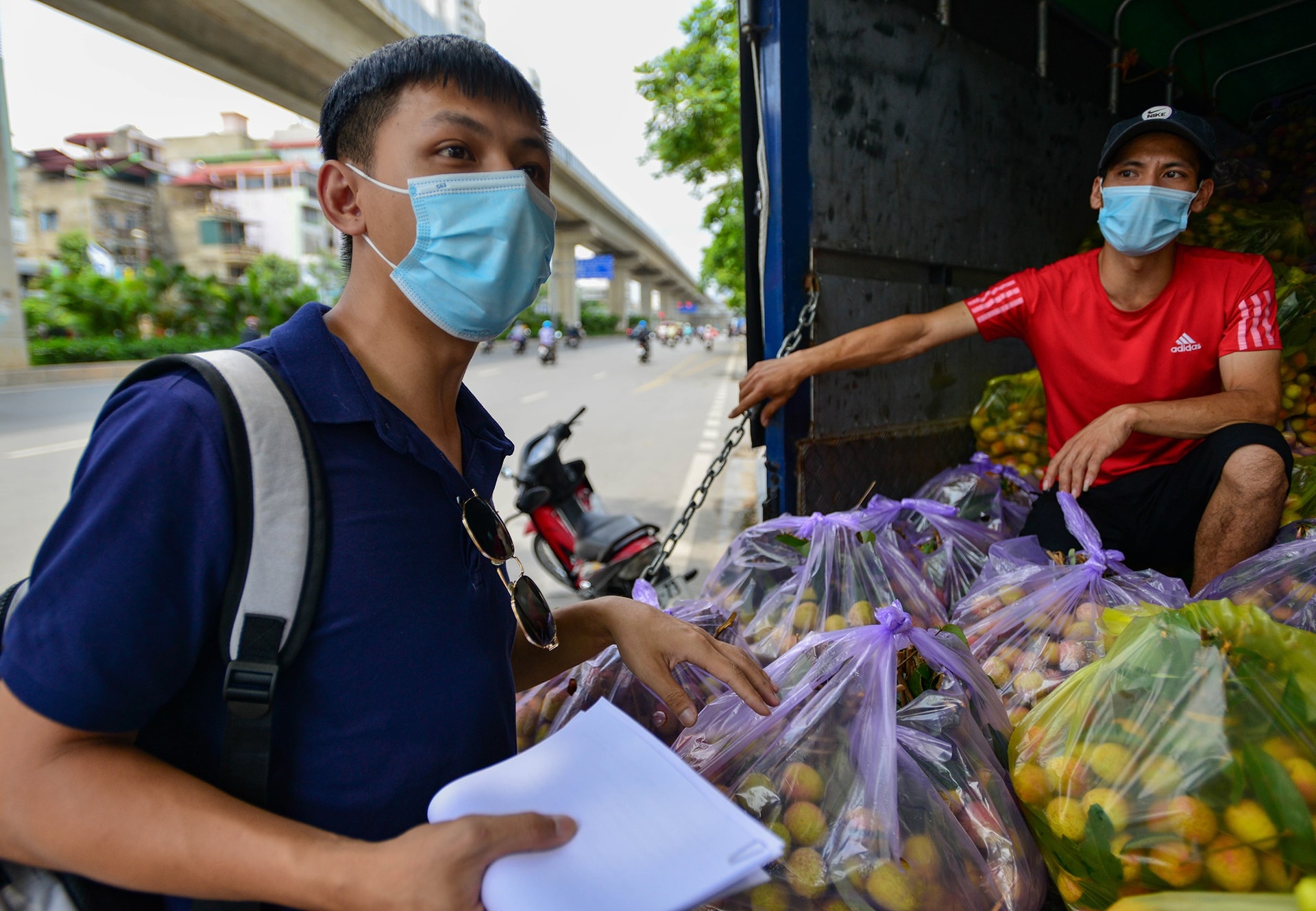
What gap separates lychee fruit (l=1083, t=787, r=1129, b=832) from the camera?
1.05 metres

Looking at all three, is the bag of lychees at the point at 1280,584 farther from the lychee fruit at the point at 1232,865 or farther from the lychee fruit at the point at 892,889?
the lychee fruit at the point at 892,889

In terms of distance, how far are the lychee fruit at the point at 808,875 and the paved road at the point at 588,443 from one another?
3.59 metres

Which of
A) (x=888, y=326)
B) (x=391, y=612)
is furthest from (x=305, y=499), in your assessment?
(x=888, y=326)

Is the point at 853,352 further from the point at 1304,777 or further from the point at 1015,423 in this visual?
the point at 1304,777

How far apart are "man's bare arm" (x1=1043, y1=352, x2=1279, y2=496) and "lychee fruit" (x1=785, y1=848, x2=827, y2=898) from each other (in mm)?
1198

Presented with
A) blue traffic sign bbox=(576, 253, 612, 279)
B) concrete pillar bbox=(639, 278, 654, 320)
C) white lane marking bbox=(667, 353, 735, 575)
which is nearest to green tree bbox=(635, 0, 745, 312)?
white lane marking bbox=(667, 353, 735, 575)

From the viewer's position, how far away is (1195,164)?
86.1 inches

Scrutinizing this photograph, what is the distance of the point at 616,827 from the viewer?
0.77 m

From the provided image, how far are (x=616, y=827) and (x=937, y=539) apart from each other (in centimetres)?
182

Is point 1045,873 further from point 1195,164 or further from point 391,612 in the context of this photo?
point 1195,164

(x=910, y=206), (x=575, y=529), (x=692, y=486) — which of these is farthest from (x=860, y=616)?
(x=692, y=486)

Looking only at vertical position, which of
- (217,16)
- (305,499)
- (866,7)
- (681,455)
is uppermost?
(217,16)

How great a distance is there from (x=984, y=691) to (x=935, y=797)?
0.94ft

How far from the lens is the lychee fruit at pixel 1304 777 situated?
989mm
